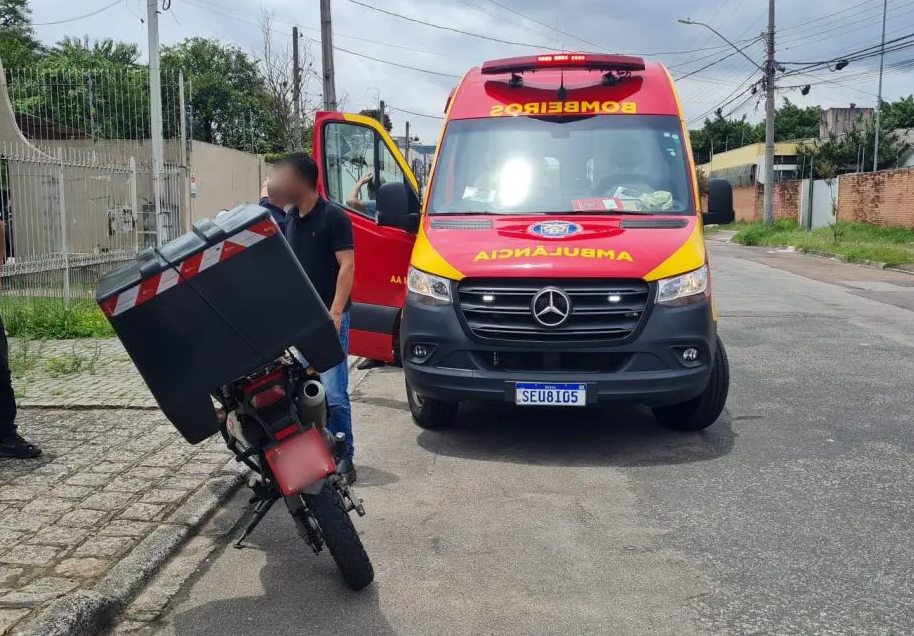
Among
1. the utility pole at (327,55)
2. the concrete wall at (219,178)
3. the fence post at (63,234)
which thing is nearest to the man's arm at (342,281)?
the fence post at (63,234)

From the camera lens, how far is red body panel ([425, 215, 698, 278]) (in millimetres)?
5812

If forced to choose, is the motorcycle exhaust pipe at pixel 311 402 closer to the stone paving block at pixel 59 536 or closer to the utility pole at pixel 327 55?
the stone paving block at pixel 59 536

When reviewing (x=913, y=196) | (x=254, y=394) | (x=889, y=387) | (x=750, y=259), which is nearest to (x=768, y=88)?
(x=913, y=196)

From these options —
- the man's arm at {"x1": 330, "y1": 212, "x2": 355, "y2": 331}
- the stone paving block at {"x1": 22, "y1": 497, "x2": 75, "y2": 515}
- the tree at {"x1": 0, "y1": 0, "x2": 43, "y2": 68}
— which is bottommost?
the stone paving block at {"x1": 22, "y1": 497, "x2": 75, "y2": 515}

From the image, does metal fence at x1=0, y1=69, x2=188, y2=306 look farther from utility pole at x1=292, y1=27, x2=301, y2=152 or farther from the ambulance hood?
utility pole at x1=292, y1=27, x2=301, y2=152

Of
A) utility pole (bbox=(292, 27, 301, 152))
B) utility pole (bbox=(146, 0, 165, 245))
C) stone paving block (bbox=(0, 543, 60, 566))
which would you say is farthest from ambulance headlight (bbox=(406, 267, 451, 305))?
utility pole (bbox=(292, 27, 301, 152))

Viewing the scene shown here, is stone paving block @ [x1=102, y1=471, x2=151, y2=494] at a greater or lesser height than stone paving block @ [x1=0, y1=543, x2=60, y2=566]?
greater

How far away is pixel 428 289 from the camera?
241 inches

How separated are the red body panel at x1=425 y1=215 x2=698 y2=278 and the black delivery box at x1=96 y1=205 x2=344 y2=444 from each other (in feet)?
7.42

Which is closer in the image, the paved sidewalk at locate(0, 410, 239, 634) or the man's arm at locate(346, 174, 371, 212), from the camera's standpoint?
the paved sidewalk at locate(0, 410, 239, 634)

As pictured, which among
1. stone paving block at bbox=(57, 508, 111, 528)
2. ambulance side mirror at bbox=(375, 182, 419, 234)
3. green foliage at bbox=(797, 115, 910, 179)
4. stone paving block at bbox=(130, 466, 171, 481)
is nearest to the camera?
stone paving block at bbox=(57, 508, 111, 528)

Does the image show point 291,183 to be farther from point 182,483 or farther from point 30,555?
point 30,555

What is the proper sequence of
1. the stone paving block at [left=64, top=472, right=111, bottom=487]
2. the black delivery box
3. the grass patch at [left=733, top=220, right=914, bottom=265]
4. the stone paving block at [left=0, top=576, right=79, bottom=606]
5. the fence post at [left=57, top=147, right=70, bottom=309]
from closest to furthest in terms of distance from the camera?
1. the black delivery box
2. the stone paving block at [left=0, top=576, right=79, bottom=606]
3. the stone paving block at [left=64, top=472, right=111, bottom=487]
4. the fence post at [left=57, top=147, right=70, bottom=309]
5. the grass patch at [left=733, top=220, right=914, bottom=265]

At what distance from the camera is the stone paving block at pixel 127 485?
5.15m
